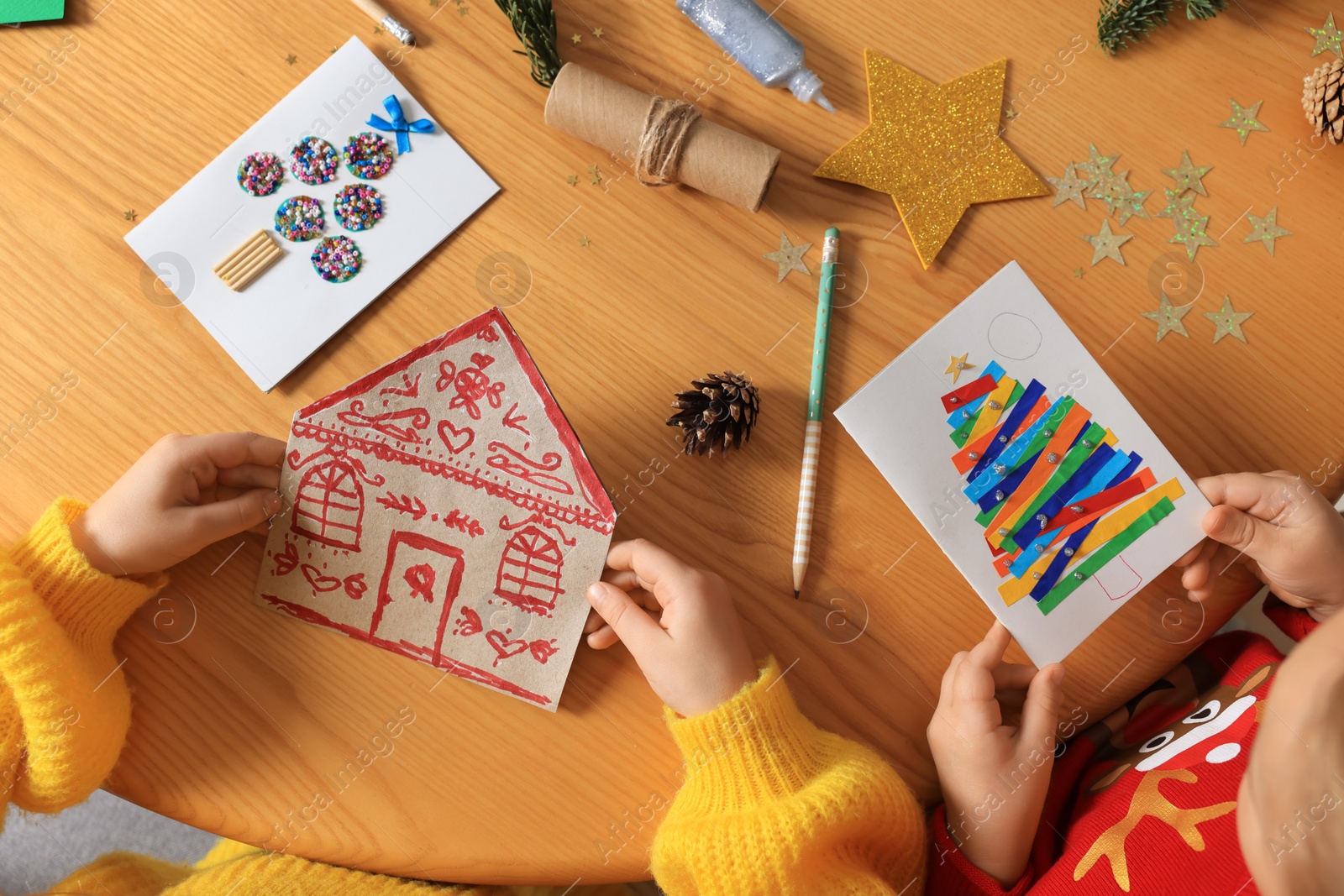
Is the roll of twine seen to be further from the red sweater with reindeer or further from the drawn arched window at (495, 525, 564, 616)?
the red sweater with reindeer

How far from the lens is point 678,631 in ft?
2.23

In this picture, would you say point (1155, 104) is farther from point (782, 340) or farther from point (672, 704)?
point (672, 704)

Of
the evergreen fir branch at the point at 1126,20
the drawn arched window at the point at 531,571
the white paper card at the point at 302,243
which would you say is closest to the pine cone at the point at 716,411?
the drawn arched window at the point at 531,571

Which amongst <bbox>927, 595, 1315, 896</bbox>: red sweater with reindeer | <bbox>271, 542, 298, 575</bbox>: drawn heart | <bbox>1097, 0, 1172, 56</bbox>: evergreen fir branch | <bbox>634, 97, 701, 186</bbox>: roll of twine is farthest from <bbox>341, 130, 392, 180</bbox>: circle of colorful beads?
<bbox>927, 595, 1315, 896</bbox>: red sweater with reindeer

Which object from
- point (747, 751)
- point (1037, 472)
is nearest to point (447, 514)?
point (747, 751)

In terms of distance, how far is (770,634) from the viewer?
0.73 meters

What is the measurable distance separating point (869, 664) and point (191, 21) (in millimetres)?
888

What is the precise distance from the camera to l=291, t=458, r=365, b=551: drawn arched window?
718mm

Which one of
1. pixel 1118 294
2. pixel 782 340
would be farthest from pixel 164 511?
pixel 1118 294

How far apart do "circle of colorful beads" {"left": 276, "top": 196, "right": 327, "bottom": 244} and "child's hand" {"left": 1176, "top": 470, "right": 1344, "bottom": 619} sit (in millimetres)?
873

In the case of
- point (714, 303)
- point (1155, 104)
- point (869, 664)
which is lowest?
point (869, 664)

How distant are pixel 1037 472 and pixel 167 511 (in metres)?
0.79

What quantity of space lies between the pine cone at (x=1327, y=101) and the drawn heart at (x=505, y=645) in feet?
2.98

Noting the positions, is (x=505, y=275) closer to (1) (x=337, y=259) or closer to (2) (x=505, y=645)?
(1) (x=337, y=259)
